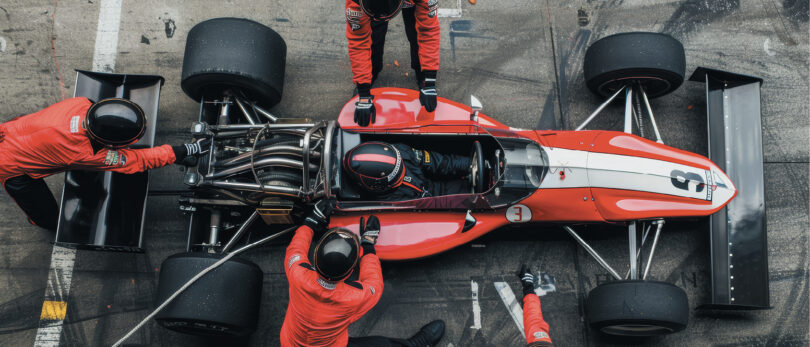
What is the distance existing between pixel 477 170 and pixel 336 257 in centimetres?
137

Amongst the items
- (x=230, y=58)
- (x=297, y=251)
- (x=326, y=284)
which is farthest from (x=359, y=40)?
(x=326, y=284)

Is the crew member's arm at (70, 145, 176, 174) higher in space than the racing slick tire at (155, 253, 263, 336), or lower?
higher

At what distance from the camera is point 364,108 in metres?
4.06

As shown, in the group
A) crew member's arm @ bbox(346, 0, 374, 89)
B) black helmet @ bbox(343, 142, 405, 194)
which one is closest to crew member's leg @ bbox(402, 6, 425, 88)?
crew member's arm @ bbox(346, 0, 374, 89)

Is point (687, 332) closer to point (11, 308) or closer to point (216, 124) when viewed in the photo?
point (216, 124)

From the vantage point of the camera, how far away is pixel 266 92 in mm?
4191

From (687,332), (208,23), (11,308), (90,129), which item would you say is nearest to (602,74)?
(687,332)

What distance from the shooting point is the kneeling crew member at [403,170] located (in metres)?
3.51

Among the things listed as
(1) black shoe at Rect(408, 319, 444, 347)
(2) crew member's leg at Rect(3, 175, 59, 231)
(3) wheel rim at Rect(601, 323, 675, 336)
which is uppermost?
(2) crew member's leg at Rect(3, 175, 59, 231)

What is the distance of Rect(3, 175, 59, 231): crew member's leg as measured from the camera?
379 cm

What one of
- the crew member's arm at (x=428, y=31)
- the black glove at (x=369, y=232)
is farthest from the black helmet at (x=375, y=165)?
the crew member's arm at (x=428, y=31)

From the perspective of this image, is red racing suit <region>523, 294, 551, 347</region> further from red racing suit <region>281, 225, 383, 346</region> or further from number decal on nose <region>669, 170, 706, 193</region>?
number decal on nose <region>669, 170, 706, 193</region>

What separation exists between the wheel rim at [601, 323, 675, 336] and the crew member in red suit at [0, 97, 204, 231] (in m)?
3.68

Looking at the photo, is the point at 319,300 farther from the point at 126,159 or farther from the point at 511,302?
the point at 511,302
